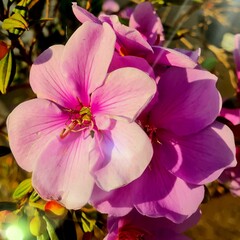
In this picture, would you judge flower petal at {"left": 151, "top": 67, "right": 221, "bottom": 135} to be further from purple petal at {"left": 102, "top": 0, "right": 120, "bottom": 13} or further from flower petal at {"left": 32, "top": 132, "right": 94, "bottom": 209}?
purple petal at {"left": 102, "top": 0, "right": 120, "bottom": 13}

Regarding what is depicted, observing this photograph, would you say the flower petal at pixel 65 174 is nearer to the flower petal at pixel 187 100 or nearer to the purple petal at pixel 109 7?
the flower petal at pixel 187 100

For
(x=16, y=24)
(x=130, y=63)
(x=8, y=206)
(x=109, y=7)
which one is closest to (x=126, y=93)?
(x=130, y=63)

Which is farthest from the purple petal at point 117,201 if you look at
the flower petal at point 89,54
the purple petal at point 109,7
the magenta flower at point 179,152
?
the purple petal at point 109,7

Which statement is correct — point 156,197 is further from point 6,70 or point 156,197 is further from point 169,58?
point 6,70

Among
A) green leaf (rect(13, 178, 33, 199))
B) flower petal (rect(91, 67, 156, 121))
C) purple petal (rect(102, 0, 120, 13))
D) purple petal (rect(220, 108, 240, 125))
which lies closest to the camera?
flower petal (rect(91, 67, 156, 121))

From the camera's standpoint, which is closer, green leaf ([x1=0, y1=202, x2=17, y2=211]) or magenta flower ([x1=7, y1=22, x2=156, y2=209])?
magenta flower ([x1=7, y1=22, x2=156, y2=209])

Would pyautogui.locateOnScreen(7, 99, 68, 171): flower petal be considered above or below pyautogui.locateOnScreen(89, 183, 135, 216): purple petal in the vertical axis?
above

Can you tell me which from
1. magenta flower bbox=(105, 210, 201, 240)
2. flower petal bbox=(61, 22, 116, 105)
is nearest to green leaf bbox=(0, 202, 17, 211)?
magenta flower bbox=(105, 210, 201, 240)

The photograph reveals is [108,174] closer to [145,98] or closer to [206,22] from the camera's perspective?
[145,98]
